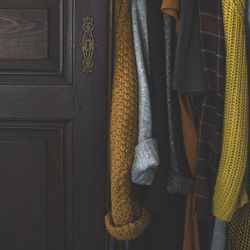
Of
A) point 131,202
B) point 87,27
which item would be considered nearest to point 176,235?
point 131,202

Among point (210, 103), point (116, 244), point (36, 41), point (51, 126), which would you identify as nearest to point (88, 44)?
point (36, 41)

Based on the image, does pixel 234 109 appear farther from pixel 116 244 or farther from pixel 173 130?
pixel 116 244

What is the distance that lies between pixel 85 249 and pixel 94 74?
57 cm

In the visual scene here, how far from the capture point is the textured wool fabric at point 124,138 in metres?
0.75

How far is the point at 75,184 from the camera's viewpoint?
3.05 feet

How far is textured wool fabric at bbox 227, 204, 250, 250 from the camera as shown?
0.73 meters

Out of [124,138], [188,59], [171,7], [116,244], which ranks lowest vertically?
[116,244]

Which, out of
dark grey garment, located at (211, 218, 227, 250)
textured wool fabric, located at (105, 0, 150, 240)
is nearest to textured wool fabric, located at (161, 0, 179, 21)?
textured wool fabric, located at (105, 0, 150, 240)

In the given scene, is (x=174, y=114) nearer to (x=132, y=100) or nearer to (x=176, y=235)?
(x=132, y=100)

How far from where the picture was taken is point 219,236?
77cm

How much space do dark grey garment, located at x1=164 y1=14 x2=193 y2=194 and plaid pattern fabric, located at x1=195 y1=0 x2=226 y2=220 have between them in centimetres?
4

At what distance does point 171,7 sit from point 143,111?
0.85ft

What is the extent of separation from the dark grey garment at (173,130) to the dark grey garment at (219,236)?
5.2 inches

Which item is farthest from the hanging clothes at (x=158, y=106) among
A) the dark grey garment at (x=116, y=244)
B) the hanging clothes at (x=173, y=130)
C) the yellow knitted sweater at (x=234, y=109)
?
the dark grey garment at (x=116, y=244)
